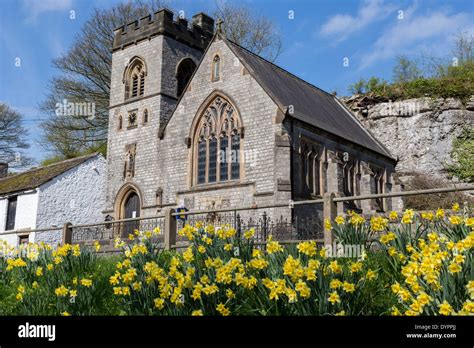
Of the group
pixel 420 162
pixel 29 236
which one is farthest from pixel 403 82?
pixel 29 236

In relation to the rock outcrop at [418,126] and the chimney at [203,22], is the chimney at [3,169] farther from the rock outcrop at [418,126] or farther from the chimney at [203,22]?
the rock outcrop at [418,126]

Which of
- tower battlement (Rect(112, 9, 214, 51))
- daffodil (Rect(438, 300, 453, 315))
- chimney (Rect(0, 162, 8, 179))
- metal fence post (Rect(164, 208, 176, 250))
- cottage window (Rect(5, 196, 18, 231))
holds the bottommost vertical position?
daffodil (Rect(438, 300, 453, 315))

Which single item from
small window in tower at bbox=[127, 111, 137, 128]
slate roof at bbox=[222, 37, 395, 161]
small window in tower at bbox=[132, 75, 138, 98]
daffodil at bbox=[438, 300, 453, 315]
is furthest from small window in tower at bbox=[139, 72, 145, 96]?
daffodil at bbox=[438, 300, 453, 315]

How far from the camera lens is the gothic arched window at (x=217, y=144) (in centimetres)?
2105

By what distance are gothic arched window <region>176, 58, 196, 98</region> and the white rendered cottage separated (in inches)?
249

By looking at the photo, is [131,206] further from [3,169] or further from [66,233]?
[66,233]

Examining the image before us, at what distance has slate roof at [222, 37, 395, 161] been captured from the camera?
21609mm

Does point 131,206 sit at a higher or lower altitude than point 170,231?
higher

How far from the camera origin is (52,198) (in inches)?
1004

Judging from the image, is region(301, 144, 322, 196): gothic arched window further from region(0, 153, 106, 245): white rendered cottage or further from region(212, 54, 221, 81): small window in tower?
region(0, 153, 106, 245): white rendered cottage

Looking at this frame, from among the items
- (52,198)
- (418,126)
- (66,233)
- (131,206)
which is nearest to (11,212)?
(52,198)

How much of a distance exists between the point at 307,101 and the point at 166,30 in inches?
324
